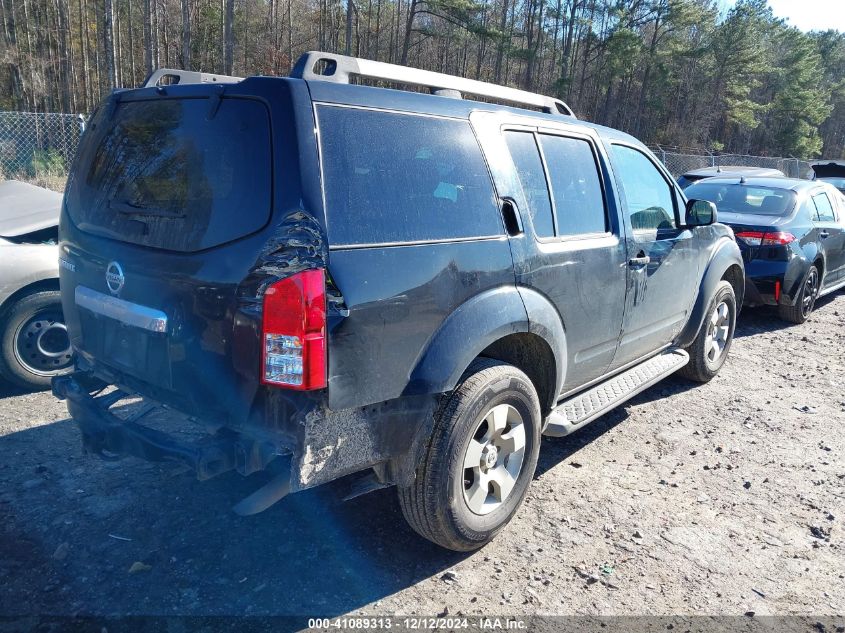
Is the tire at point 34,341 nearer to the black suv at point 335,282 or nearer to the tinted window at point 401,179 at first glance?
the black suv at point 335,282

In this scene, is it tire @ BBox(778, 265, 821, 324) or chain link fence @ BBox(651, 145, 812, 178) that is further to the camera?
chain link fence @ BBox(651, 145, 812, 178)

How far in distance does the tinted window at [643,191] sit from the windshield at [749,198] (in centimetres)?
372

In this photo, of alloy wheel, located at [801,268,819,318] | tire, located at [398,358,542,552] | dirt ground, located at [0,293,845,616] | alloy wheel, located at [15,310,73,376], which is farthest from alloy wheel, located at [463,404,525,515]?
alloy wheel, located at [801,268,819,318]

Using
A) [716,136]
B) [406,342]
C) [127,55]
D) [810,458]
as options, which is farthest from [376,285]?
[716,136]

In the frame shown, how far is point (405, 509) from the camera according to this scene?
2859 mm

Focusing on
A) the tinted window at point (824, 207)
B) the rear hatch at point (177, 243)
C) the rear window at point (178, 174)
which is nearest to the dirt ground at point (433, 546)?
the rear hatch at point (177, 243)

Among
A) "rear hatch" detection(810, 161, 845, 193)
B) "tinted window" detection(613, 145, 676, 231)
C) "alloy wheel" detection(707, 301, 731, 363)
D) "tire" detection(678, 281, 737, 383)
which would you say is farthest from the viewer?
"rear hatch" detection(810, 161, 845, 193)

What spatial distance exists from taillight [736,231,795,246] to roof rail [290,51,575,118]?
15.2ft

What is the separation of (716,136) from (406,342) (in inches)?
2409

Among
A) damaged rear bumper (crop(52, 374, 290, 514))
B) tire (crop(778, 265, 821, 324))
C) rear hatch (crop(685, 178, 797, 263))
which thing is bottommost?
tire (crop(778, 265, 821, 324))

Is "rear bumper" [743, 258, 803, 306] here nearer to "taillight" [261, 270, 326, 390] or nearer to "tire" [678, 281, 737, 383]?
"tire" [678, 281, 737, 383]

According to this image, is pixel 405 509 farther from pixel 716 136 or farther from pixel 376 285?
pixel 716 136

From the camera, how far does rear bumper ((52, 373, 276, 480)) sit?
2.44 meters

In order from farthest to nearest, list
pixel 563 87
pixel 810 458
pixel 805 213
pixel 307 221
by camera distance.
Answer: pixel 563 87, pixel 805 213, pixel 810 458, pixel 307 221
